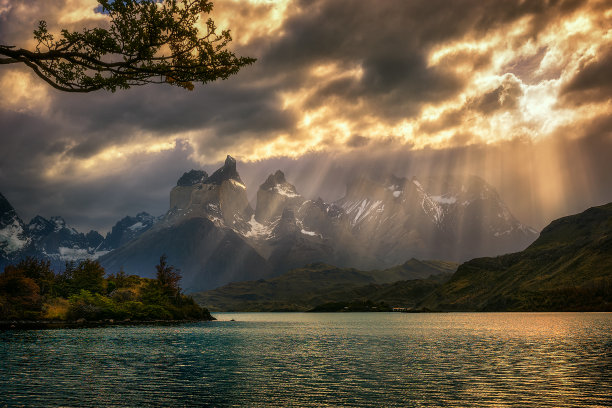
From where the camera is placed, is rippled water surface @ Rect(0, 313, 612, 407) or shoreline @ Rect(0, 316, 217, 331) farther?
shoreline @ Rect(0, 316, 217, 331)

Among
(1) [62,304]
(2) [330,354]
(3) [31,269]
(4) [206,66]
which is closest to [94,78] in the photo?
(4) [206,66]

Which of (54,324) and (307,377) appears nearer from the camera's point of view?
(307,377)

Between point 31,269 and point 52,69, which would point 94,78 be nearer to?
point 52,69

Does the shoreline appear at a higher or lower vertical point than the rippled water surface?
lower

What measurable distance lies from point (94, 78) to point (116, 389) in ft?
101

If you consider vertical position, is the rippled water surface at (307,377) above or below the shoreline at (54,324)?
above

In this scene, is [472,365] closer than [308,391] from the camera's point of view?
No

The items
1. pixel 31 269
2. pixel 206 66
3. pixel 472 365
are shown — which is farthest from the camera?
pixel 31 269

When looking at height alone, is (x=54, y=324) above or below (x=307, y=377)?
below

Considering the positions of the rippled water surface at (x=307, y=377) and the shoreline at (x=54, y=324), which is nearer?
the rippled water surface at (x=307, y=377)

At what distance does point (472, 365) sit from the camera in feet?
198

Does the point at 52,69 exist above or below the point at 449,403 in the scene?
above

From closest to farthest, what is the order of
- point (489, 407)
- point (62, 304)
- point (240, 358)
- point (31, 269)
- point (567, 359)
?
point (489, 407) → point (567, 359) → point (240, 358) → point (62, 304) → point (31, 269)

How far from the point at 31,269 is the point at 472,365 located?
618 ft
